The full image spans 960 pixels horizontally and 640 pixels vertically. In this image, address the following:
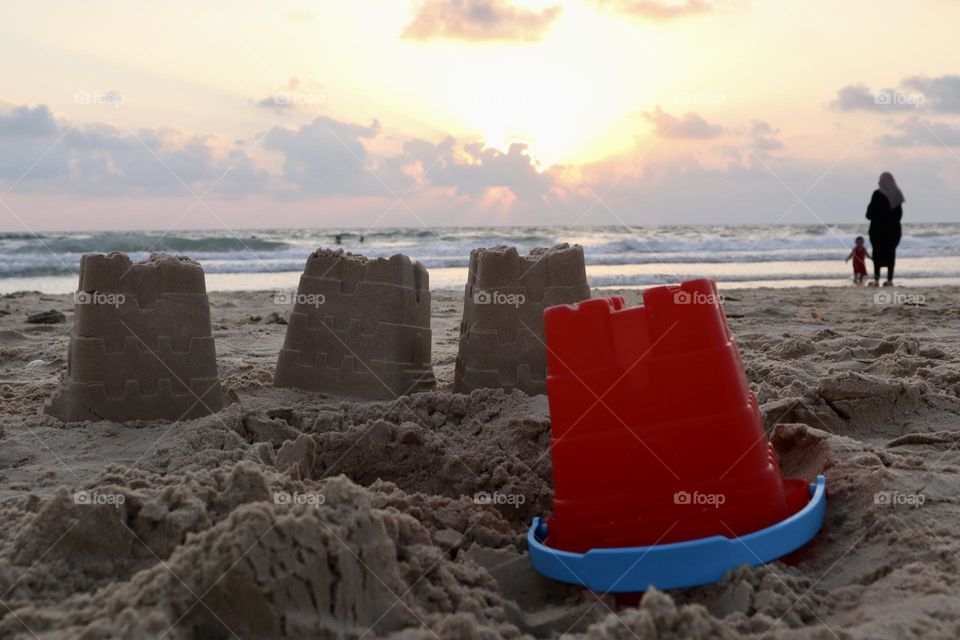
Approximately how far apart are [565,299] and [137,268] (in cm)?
187

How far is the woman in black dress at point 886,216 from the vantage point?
10.5 metres

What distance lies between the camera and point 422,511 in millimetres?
2408

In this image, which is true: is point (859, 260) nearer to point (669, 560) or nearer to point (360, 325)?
point (360, 325)

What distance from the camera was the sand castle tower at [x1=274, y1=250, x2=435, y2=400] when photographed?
12.9 feet

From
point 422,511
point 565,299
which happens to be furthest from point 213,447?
point 565,299

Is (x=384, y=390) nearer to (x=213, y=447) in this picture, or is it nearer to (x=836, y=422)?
(x=213, y=447)

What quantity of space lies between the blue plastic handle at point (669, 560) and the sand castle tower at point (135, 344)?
7.12 feet

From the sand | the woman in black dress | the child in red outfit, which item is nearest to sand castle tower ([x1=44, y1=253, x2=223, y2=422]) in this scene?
the sand

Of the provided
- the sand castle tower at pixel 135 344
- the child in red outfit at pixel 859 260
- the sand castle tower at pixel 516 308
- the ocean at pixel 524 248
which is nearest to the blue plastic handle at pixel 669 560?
the sand castle tower at pixel 516 308

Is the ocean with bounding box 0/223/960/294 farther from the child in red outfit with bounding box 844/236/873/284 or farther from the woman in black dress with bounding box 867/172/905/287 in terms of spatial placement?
the woman in black dress with bounding box 867/172/905/287

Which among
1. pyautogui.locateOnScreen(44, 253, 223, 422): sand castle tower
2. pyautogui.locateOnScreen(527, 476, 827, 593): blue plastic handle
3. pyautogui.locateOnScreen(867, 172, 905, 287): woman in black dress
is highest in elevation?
pyautogui.locateOnScreen(867, 172, 905, 287): woman in black dress

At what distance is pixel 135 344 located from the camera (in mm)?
3682

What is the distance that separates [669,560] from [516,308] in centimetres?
187

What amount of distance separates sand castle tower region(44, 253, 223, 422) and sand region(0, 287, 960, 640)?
0.41ft
